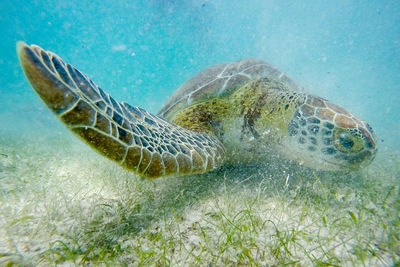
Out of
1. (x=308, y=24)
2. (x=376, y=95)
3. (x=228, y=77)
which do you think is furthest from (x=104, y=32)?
(x=376, y=95)

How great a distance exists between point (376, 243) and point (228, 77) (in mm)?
2320

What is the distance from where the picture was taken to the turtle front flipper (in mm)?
946

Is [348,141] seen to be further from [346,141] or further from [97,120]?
[97,120]

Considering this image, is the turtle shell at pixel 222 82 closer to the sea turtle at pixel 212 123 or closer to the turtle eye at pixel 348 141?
the sea turtle at pixel 212 123

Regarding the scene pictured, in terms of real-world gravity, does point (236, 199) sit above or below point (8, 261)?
below

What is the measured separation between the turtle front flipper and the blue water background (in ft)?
81.7

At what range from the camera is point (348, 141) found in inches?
74.6

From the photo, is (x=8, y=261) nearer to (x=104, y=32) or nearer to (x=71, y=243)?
(x=71, y=243)

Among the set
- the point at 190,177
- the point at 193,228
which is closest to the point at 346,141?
the point at 190,177

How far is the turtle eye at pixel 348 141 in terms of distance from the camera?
1871mm

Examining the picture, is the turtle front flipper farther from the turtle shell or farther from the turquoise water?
the turtle shell

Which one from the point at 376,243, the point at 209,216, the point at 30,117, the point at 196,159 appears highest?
the point at 30,117

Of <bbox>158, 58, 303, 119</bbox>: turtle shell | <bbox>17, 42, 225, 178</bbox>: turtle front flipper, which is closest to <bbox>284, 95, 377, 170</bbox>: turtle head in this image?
<bbox>158, 58, 303, 119</bbox>: turtle shell

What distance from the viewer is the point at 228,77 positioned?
2789 mm
